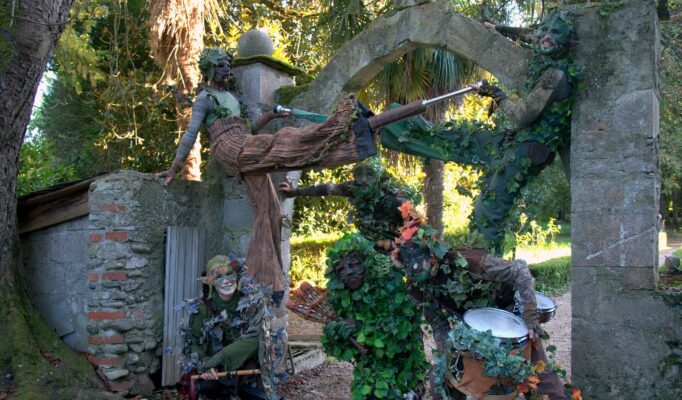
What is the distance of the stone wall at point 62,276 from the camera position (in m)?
5.36

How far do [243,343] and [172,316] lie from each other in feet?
5.15

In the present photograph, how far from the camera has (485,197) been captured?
15.4 ft

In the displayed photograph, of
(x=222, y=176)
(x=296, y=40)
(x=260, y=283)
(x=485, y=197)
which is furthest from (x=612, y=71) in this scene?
(x=296, y=40)

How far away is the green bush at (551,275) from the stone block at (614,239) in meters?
8.03

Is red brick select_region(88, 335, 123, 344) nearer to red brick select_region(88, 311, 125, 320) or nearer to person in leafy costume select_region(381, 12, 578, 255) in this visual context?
red brick select_region(88, 311, 125, 320)

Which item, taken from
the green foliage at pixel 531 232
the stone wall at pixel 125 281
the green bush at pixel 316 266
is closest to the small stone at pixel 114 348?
the stone wall at pixel 125 281

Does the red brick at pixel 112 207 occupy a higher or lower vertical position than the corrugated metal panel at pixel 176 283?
higher

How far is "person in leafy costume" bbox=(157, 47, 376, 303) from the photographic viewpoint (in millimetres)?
4270

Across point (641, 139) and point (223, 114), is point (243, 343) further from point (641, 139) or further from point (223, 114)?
point (641, 139)

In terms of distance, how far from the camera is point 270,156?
14.8 feet

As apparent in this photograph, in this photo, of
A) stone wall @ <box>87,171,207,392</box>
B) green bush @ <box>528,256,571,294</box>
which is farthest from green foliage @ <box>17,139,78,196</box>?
green bush @ <box>528,256,571,294</box>

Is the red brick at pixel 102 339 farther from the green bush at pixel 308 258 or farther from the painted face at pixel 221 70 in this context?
the green bush at pixel 308 258

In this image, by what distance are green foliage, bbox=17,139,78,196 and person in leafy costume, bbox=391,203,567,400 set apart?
15.4ft

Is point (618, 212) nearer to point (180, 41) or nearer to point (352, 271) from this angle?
point (352, 271)
